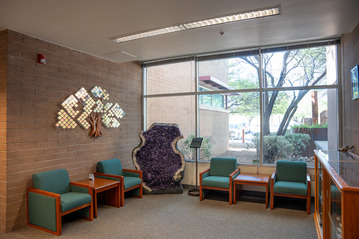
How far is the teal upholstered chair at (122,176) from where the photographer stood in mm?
4723

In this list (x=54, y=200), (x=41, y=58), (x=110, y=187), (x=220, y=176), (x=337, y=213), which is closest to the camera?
(x=337, y=213)

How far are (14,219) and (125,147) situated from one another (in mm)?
2583

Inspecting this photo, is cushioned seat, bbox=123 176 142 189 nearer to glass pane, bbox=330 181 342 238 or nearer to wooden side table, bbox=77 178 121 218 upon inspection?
wooden side table, bbox=77 178 121 218

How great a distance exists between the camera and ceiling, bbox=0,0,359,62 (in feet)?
9.55

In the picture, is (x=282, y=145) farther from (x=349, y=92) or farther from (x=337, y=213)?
(x=337, y=213)

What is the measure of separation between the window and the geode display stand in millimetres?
563

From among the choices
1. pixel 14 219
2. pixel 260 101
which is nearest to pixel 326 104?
pixel 260 101

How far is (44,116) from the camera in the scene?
4105mm

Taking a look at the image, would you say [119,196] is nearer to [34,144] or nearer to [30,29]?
[34,144]

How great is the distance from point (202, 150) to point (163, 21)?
326 cm

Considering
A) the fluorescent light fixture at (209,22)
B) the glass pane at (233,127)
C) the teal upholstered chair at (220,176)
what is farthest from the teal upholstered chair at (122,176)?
the fluorescent light fixture at (209,22)

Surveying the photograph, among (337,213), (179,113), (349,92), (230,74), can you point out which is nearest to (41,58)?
(179,113)

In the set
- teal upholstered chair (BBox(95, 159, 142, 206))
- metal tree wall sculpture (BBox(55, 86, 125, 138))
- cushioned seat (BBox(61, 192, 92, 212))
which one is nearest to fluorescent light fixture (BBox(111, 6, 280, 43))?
metal tree wall sculpture (BBox(55, 86, 125, 138))

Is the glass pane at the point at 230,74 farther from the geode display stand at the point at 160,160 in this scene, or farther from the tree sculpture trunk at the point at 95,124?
the tree sculpture trunk at the point at 95,124
